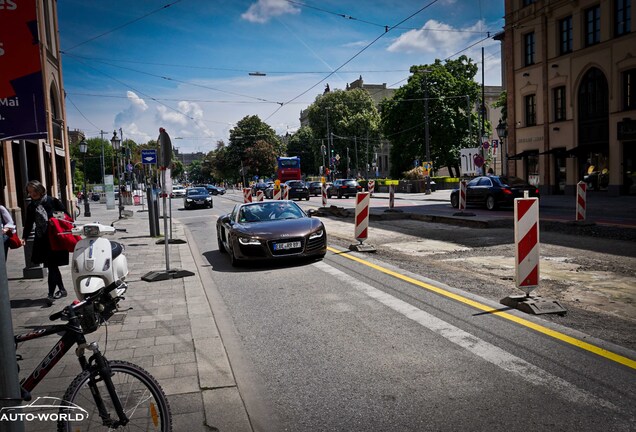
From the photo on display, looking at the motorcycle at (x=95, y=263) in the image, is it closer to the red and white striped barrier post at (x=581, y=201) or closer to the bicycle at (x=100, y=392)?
the bicycle at (x=100, y=392)

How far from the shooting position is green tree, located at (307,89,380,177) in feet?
266

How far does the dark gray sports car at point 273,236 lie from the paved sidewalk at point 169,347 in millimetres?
1118

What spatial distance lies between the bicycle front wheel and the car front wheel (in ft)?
68.3

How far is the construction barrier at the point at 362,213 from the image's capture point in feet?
36.9

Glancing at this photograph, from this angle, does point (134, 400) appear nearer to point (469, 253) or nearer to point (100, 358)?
point (100, 358)

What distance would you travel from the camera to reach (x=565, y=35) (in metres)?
31.8

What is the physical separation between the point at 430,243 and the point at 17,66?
417 inches

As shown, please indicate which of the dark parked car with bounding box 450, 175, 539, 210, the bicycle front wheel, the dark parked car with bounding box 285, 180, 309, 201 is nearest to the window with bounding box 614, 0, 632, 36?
the dark parked car with bounding box 450, 175, 539, 210

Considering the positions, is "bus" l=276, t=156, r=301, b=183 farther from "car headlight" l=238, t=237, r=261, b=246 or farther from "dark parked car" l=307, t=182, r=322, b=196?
"car headlight" l=238, t=237, r=261, b=246

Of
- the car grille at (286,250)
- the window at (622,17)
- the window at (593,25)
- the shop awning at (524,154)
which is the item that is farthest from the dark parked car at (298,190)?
the car grille at (286,250)

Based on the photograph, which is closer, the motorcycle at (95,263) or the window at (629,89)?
the motorcycle at (95,263)

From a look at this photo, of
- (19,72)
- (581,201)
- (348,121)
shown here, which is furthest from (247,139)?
(19,72)

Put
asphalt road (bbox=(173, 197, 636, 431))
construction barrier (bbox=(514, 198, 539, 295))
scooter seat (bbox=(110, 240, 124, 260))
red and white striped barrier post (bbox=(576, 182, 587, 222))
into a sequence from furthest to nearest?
red and white striped barrier post (bbox=(576, 182, 587, 222))
construction barrier (bbox=(514, 198, 539, 295))
scooter seat (bbox=(110, 240, 124, 260))
asphalt road (bbox=(173, 197, 636, 431))

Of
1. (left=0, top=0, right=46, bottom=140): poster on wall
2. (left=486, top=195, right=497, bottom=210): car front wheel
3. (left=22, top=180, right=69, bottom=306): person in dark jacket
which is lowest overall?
(left=486, top=195, right=497, bottom=210): car front wheel
